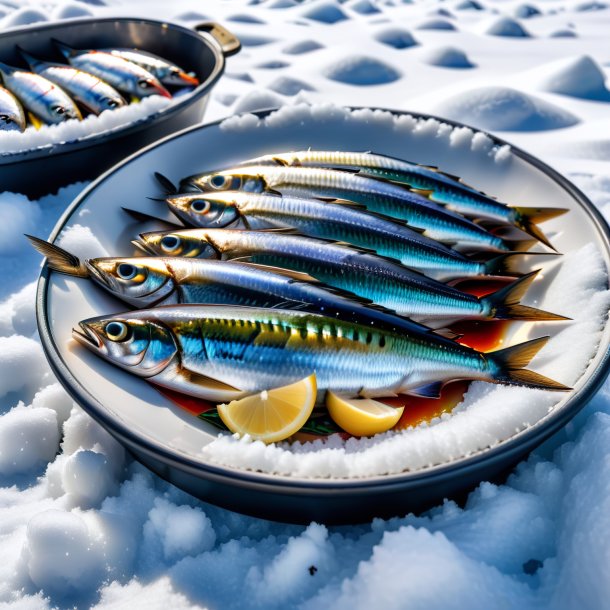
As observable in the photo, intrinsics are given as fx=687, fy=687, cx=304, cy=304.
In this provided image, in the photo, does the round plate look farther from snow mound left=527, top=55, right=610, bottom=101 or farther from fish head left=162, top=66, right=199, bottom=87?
snow mound left=527, top=55, right=610, bottom=101

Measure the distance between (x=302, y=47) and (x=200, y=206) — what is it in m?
3.33

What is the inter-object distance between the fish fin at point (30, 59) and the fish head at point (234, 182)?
5.81ft

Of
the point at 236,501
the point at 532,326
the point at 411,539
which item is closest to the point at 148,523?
the point at 236,501

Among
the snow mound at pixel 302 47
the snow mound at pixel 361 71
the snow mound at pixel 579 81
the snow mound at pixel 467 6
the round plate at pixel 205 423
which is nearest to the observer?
the round plate at pixel 205 423

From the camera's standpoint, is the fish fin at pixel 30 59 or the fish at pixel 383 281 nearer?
the fish at pixel 383 281

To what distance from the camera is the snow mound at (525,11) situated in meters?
6.45

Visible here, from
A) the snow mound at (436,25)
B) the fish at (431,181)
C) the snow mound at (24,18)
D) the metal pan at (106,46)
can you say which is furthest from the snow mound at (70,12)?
the fish at (431,181)

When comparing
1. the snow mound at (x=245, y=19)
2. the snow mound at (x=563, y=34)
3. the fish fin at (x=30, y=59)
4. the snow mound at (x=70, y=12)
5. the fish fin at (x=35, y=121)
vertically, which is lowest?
the snow mound at (x=245, y=19)

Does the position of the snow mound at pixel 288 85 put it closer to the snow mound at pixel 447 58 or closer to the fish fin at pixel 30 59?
the snow mound at pixel 447 58

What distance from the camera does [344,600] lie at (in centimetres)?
149

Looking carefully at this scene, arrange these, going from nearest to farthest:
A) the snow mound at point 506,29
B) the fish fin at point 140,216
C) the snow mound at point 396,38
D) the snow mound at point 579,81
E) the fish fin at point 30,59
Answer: the fish fin at point 140,216 → the fish fin at point 30,59 → the snow mound at point 579,81 → the snow mound at point 396,38 → the snow mound at point 506,29

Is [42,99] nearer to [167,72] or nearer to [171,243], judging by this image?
[167,72]

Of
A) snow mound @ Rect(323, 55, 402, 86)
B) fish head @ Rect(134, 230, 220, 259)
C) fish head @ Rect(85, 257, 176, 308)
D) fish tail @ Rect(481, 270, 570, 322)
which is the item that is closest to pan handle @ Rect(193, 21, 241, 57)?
snow mound @ Rect(323, 55, 402, 86)

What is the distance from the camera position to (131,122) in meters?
3.00
